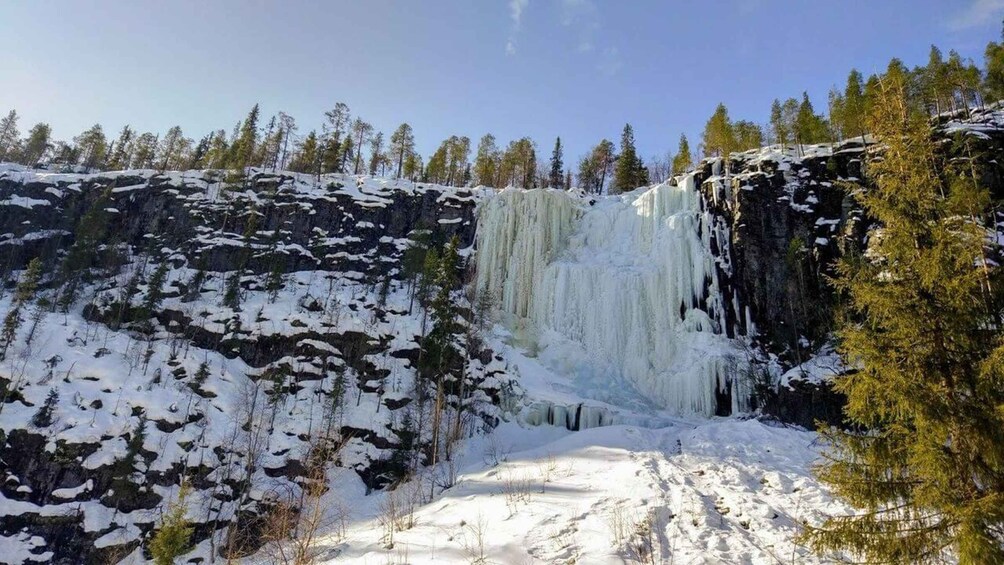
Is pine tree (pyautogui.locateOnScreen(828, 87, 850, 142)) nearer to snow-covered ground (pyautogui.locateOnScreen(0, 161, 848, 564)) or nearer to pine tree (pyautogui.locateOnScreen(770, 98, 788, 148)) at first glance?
pine tree (pyautogui.locateOnScreen(770, 98, 788, 148))

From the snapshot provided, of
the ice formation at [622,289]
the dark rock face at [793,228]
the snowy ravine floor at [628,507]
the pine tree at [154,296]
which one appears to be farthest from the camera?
the pine tree at [154,296]

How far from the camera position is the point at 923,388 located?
20.1 feet

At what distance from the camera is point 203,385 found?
27.9m

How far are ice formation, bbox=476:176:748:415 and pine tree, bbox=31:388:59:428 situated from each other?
25.2m

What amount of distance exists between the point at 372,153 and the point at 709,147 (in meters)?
37.9

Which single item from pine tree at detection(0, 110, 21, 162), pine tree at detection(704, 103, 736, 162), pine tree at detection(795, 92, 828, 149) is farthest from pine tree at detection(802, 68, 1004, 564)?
pine tree at detection(0, 110, 21, 162)

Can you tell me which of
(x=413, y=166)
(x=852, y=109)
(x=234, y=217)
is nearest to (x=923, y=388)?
(x=852, y=109)

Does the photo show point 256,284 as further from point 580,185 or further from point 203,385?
point 580,185

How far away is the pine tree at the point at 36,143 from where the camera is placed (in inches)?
2368

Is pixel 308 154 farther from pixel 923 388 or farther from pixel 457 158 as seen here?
pixel 923 388

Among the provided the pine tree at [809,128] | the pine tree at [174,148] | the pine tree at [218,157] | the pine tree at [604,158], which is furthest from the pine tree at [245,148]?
the pine tree at [809,128]

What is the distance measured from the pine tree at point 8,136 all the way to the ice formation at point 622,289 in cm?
6731

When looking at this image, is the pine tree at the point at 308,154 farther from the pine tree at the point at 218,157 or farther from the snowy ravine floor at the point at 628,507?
the snowy ravine floor at the point at 628,507

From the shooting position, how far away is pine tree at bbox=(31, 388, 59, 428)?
76.3ft
